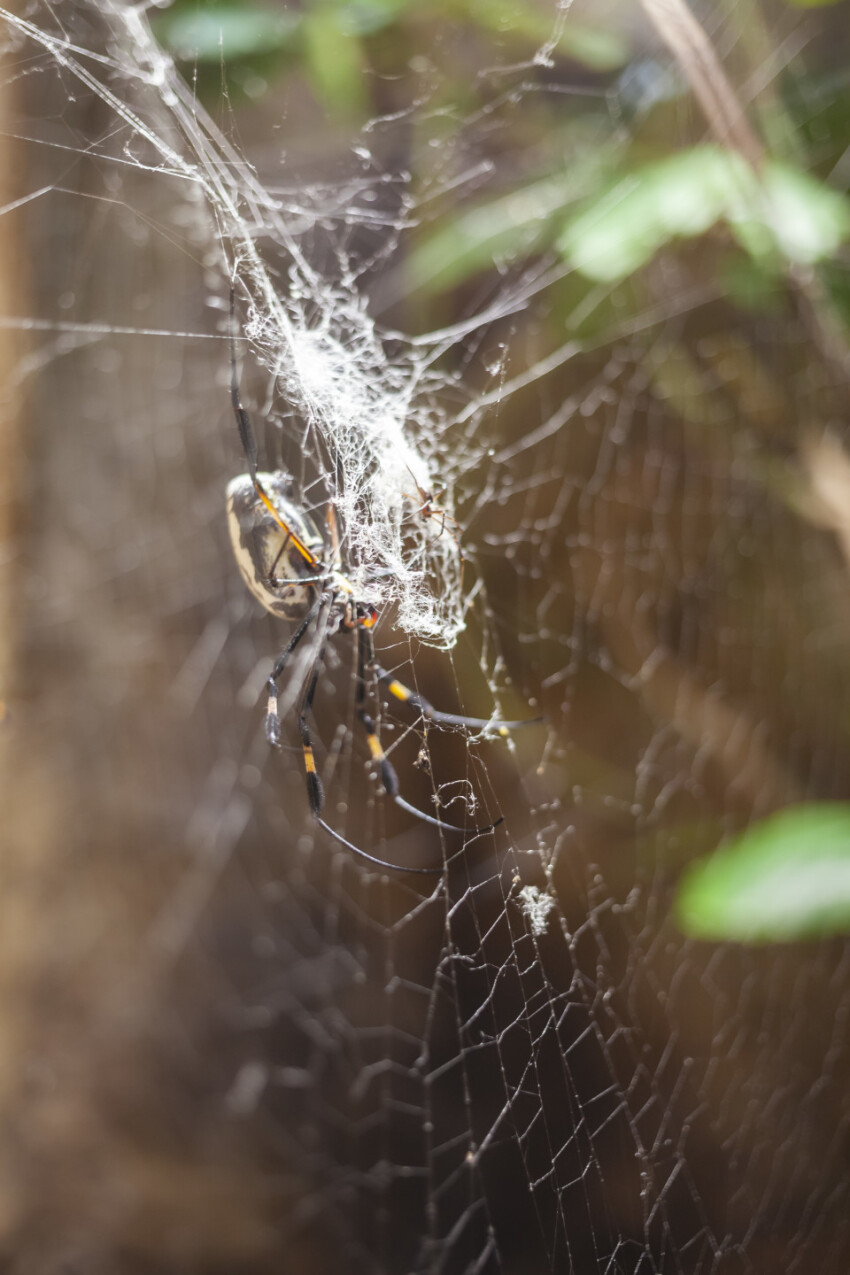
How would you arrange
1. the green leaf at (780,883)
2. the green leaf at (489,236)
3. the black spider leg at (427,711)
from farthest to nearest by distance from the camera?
the green leaf at (489,236), the green leaf at (780,883), the black spider leg at (427,711)

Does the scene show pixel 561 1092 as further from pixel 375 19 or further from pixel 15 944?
pixel 15 944

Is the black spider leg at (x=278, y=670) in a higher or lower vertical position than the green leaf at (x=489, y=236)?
lower

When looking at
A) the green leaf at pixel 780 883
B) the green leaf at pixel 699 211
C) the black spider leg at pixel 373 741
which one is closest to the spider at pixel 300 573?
the black spider leg at pixel 373 741

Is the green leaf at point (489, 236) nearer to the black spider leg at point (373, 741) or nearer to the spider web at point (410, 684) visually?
the spider web at point (410, 684)

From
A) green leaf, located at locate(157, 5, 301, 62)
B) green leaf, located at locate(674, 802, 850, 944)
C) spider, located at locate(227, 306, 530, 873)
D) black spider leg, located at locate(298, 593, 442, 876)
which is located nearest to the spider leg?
spider, located at locate(227, 306, 530, 873)

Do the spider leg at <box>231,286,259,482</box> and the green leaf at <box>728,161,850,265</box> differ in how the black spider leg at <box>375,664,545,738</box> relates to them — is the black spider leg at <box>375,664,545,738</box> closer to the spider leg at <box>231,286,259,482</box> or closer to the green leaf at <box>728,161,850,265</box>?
the spider leg at <box>231,286,259,482</box>

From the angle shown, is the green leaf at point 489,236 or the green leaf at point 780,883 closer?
the green leaf at point 780,883

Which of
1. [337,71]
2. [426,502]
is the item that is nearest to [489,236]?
[337,71]
